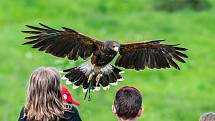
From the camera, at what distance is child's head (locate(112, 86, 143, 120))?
6340 millimetres

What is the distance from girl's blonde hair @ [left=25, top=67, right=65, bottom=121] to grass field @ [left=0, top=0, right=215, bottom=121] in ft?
24.8

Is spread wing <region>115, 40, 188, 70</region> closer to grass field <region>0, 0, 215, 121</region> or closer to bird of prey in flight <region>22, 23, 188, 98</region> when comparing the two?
bird of prey in flight <region>22, 23, 188, 98</region>

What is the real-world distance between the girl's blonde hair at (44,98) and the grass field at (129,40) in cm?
757

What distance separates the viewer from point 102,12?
26.1m

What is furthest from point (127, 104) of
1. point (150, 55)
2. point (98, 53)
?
point (150, 55)

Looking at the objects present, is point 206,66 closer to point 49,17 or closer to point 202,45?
point 202,45

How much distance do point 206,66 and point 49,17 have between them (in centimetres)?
580

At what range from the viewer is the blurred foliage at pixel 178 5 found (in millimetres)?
26750

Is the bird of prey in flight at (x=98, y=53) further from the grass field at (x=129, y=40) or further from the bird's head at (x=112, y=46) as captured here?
the grass field at (x=129, y=40)

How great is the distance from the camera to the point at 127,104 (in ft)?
20.9

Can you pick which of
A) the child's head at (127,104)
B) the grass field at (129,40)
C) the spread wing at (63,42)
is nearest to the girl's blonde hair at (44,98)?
the child's head at (127,104)

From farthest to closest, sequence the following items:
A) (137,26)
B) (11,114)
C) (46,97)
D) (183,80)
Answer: (137,26) → (183,80) → (11,114) → (46,97)

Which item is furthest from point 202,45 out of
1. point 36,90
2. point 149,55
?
point 36,90

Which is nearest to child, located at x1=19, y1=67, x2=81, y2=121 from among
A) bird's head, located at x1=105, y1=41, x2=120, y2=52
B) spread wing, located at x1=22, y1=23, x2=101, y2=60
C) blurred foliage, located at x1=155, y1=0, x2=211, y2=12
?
spread wing, located at x1=22, y1=23, x2=101, y2=60
